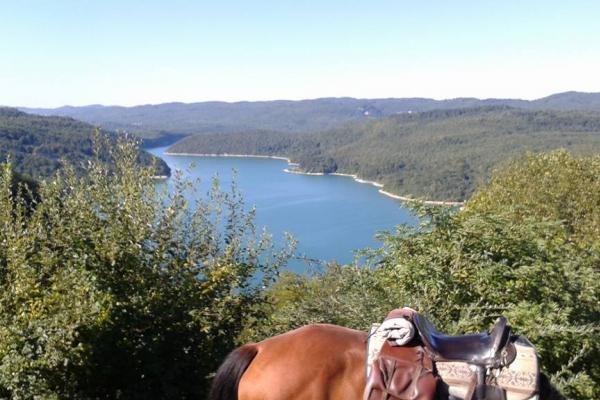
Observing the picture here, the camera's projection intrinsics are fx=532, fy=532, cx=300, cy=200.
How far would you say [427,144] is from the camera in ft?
430

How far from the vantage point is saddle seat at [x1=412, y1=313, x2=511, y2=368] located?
2564 mm

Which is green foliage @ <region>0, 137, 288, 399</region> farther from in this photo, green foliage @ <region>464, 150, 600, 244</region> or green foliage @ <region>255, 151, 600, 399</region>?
green foliage @ <region>464, 150, 600, 244</region>

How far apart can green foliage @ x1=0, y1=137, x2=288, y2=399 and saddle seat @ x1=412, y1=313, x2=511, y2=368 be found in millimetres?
2114

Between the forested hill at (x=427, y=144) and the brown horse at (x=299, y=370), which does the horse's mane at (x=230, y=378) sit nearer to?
the brown horse at (x=299, y=370)

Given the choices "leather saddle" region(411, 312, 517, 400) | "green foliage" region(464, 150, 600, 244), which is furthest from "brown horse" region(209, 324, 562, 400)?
"green foliage" region(464, 150, 600, 244)

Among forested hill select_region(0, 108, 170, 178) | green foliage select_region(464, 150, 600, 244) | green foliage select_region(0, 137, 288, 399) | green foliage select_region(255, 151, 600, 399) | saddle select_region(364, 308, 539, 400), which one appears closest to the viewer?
saddle select_region(364, 308, 539, 400)

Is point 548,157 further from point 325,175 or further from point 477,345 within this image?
point 325,175

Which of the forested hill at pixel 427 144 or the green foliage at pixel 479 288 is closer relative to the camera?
the green foliage at pixel 479 288

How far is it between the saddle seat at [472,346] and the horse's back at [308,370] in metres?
0.33

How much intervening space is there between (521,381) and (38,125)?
9362 cm

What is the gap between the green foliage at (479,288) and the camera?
448cm

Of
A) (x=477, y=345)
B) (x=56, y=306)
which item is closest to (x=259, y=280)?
(x=56, y=306)

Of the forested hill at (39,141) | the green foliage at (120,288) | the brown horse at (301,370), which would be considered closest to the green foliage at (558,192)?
the green foliage at (120,288)

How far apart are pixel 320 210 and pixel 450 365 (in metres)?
64.1
